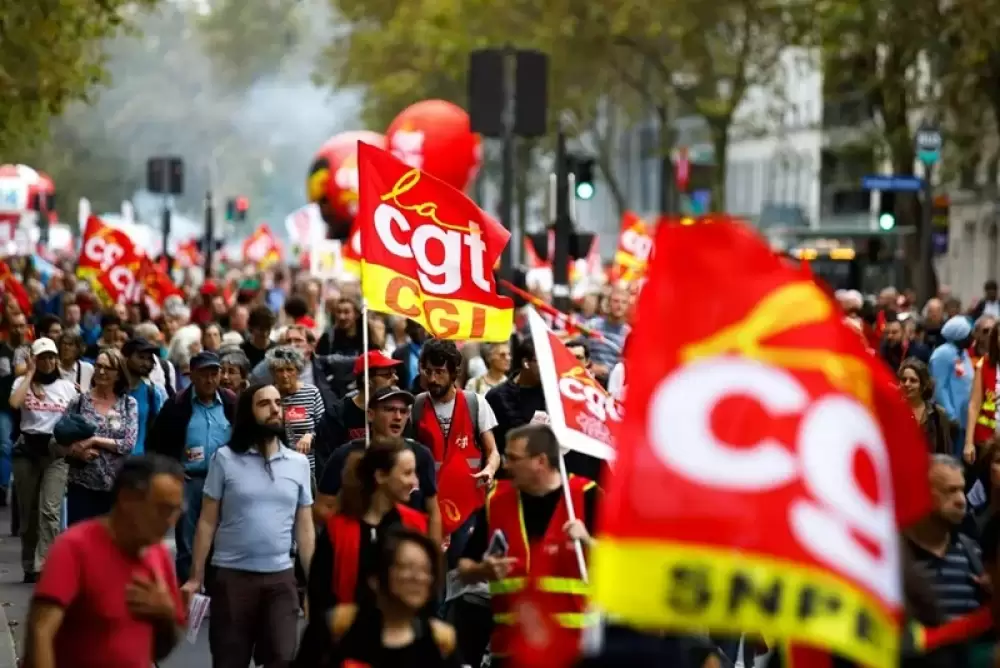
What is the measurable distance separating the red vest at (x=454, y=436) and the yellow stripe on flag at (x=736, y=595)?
7215 millimetres

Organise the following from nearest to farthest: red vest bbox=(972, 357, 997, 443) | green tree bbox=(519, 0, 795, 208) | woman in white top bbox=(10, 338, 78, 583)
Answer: woman in white top bbox=(10, 338, 78, 583), red vest bbox=(972, 357, 997, 443), green tree bbox=(519, 0, 795, 208)

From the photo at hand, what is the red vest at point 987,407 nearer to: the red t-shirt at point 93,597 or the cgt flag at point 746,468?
the red t-shirt at point 93,597

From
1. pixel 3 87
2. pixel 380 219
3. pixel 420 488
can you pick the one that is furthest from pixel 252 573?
pixel 3 87

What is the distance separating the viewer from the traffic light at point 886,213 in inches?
1335

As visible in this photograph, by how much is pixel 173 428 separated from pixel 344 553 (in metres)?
3.96

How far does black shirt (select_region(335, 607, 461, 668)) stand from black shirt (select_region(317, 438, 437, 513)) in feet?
9.75

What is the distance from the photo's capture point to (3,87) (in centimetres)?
2569

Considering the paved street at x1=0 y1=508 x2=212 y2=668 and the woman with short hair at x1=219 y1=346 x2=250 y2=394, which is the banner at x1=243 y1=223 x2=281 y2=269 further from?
the woman with short hair at x1=219 y1=346 x2=250 y2=394

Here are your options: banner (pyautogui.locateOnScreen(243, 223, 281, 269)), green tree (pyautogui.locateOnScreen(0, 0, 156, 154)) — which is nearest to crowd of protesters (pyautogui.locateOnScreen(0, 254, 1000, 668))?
green tree (pyautogui.locateOnScreen(0, 0, 156, 154))

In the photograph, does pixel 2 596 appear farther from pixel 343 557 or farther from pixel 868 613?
pixel 868 613

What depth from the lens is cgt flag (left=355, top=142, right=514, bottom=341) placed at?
1335 centimetres

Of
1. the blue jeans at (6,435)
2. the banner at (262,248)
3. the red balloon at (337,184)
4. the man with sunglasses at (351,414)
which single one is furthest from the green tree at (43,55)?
the banner at (262,248)

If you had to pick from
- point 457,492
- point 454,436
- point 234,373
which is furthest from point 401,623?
point 234,373

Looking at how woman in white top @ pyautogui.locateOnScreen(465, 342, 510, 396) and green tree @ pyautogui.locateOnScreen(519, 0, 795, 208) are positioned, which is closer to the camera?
woman in white top @ pyautogui.locateOnScreen(465, 342, 510, 396)
